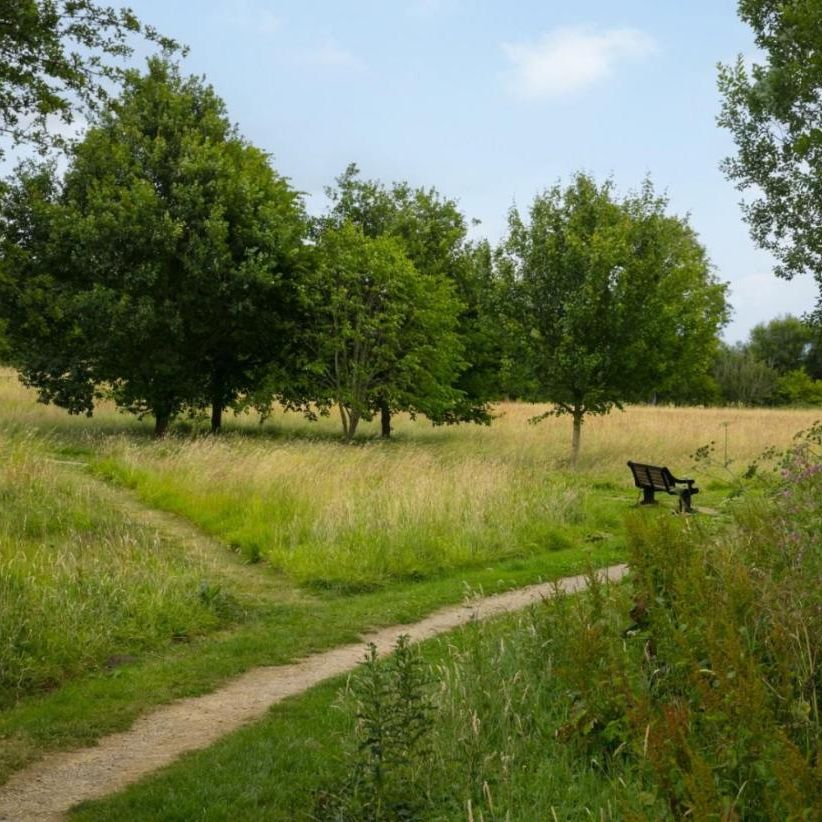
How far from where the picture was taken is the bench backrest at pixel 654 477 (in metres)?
15.9

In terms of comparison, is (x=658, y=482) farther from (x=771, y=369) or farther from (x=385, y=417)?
(x=771, y=369)

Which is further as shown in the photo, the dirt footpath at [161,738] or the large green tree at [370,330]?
the large green tree at [370,330]

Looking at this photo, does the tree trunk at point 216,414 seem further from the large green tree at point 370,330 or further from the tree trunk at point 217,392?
the large green tree at point 370,330

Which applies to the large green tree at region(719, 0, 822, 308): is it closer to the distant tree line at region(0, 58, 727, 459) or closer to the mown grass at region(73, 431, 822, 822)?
the distant tree line at region(0, 58, 727, 459)

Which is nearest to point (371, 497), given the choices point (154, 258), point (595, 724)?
point (595, 724)

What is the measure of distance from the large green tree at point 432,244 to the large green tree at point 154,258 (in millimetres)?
3899

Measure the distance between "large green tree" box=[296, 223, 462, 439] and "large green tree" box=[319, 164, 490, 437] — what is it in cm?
231

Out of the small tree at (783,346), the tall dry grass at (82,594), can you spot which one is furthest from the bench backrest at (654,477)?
the small tree at (783,346)

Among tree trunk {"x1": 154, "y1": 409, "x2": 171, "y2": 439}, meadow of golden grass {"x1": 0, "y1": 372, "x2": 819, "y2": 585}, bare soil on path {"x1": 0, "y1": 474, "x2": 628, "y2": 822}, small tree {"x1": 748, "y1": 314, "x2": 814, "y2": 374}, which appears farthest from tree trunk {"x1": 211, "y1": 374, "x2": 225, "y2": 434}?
small tree {"x1": 748, "y1": 314, "x2": 814, "y2": 374}

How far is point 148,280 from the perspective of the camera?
2231cm

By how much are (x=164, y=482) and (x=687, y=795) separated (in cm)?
1352

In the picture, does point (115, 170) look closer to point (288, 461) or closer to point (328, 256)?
point (328, 256)

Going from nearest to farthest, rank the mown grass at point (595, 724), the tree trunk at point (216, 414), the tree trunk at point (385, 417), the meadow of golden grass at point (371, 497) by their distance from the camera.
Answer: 1. the mown grass at point (595, 724)
2. the meadow of golden grass at point (371, 497)
3. the tree trunk at point (216, 414)
4. the tree trunk at point (385, 417)

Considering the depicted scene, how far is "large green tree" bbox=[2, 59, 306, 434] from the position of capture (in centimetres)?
2239
